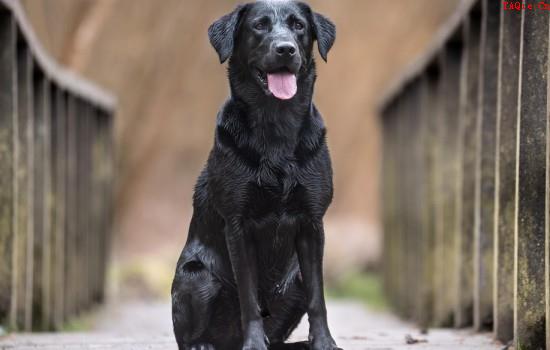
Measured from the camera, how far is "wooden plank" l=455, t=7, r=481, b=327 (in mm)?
8961

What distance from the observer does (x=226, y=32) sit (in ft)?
18.2

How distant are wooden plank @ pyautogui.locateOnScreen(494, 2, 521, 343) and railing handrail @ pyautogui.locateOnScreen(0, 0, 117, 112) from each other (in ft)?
11.5

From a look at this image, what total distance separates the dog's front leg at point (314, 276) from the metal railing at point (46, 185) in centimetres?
341

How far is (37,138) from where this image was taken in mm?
10297

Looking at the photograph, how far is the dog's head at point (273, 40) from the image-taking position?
208 inches

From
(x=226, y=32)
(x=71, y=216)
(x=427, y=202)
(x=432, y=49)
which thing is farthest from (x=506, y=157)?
(x=71, y=216)

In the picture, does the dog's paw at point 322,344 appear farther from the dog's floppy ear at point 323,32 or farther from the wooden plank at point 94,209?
the wooden plank at point 94,209

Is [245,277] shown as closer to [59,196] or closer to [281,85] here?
[281,85]

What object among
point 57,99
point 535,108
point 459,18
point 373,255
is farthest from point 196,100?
point 535,108

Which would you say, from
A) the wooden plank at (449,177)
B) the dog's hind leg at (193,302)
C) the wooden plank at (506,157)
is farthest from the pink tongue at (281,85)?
the wooden plank at (449,177)

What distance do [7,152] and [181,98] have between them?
50.4 feet

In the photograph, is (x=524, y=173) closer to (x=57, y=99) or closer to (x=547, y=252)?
(x=547, y=252)

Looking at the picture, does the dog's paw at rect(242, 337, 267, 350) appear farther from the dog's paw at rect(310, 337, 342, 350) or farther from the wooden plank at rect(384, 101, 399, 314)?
the wooden plank at rect(384, 101, 399, 314)

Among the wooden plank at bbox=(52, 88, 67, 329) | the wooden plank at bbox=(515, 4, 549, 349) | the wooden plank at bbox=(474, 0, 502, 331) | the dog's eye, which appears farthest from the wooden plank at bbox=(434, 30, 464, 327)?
the dog's eye
